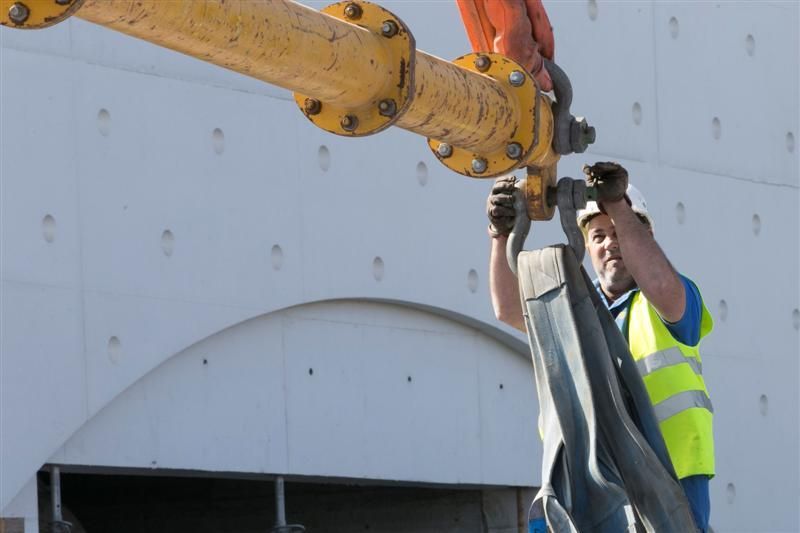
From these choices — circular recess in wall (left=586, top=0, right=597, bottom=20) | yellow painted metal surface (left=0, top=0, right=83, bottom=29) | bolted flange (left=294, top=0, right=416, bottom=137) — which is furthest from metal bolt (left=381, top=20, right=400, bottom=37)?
circular recess in wall (left=586, top=0, right=597, bottom=20)

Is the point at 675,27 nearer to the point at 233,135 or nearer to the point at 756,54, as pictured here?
the point at 756,54

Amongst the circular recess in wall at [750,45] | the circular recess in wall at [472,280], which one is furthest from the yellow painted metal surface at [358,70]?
the circular recess in wall at [750,45]

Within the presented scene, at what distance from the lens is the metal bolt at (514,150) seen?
5.61 m

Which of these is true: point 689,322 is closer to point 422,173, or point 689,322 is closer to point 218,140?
point 218,140

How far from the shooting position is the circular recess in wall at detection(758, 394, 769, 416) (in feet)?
48.8

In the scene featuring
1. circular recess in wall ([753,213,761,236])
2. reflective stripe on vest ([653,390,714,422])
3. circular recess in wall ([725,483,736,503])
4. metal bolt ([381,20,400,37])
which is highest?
circular recess in wall ([753,213,761,236])

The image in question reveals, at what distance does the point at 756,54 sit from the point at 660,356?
31.1ft

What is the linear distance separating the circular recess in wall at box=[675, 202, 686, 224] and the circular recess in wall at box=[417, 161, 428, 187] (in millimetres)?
2424

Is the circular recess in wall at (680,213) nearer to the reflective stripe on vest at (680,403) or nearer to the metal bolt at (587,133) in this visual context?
the reflective stripe on vest at (680,403)

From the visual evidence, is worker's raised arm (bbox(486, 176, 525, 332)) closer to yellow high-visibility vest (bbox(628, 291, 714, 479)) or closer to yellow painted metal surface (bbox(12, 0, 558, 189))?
yellow painted metal surface (bbox(12, 0, 558, 189))

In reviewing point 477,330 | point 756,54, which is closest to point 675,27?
point 756,54

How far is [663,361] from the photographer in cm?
611

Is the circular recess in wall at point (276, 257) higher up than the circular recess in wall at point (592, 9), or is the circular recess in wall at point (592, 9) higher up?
the circular recess in wall at point (592, 9)

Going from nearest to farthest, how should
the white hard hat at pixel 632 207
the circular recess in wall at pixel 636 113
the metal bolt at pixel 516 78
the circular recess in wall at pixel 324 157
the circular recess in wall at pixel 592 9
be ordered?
the metal bolt at pixel 516 78
the white hard hat at pixel 632 207
the circular recess in wall at pixel 324 157
the circular recess in wall at pixel 592 9
the circular recess in wall at pixel 636 113
